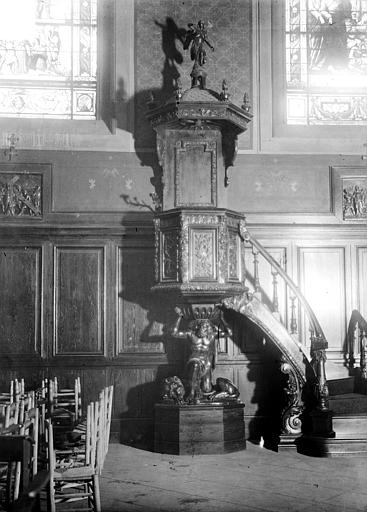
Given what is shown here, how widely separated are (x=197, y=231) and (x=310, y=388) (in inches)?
89.1

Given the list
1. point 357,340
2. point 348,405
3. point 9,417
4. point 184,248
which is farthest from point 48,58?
point 9,417

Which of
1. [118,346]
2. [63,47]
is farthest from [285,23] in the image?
[118,346]

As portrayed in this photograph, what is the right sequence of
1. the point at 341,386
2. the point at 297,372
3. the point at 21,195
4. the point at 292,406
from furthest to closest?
the point at 21,195 → the point at 341,386 → the point at 297,372 → the point at 292,406

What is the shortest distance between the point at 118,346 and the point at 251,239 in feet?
7.50

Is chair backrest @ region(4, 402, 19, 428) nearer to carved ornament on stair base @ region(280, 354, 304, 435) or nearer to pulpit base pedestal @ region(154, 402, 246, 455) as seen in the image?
pulpit base pedestal @ region(154, 402, 246, 455)

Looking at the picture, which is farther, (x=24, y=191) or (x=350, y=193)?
(x=350, y=193)

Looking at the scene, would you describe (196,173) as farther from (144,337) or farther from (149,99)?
(144,337)

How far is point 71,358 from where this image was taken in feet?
31.4

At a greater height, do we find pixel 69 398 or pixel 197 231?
pixel 197 231

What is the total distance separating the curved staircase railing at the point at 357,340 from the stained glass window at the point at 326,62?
2.87 m

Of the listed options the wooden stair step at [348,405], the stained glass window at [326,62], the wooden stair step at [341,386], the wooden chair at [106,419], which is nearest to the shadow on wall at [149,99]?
the stained glass window at [326,62]

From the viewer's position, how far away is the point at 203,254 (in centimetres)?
851

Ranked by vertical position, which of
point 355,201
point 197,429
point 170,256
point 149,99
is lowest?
point 197,429

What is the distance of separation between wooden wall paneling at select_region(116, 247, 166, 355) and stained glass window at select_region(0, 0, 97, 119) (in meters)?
2.15
